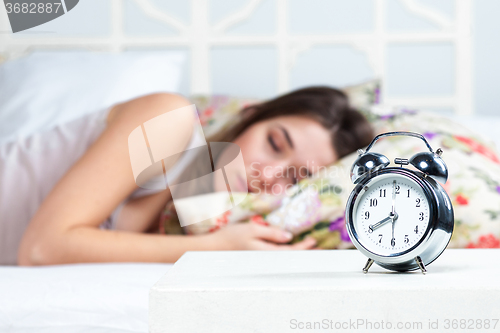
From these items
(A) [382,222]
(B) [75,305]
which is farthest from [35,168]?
(A) [382,222]

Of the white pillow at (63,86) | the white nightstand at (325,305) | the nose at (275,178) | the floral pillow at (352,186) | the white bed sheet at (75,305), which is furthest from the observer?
the white pillow at (63,86)

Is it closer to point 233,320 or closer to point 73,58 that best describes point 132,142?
point 73,58

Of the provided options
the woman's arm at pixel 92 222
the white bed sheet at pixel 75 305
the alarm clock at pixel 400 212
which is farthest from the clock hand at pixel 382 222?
the woman's arm at pixel 92 222

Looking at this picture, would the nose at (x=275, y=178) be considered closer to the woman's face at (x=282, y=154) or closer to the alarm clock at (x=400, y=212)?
the woman's face at (x=282, y=154)

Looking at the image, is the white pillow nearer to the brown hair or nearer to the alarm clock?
the brown hair

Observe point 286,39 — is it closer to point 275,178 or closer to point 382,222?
point 275,178

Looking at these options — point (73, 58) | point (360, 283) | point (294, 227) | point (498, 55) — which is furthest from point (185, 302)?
point (498, 55)

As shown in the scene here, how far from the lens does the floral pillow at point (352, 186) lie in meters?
0.91

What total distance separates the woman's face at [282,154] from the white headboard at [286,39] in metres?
0.66

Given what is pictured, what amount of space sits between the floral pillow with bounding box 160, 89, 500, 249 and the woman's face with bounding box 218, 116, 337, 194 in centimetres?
12

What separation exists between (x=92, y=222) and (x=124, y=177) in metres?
0.13

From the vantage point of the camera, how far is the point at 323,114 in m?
1.23

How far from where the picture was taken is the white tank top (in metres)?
1.18

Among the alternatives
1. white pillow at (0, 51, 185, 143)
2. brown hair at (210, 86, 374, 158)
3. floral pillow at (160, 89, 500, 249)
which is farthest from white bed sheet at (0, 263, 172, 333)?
white pillow at (0, 51, 185, 143)
